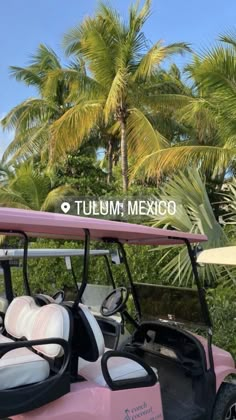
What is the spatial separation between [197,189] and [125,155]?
6.53m

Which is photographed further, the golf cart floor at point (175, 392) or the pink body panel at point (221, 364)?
the pink body panel at point (221, 364)

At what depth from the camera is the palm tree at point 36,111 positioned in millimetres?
18078

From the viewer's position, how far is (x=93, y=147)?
19.3 meters

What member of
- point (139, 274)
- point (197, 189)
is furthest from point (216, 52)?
point (139, 274)

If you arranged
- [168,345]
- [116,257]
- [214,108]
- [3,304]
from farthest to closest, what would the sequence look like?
1. [214,108]
2. [116,257]
3. [3,304]
4. [168,345]

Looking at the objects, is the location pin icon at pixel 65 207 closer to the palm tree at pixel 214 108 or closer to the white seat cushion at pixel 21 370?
the palm tree at pixel 214 108

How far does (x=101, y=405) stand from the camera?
267 cm

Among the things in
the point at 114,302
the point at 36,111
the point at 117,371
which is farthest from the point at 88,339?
the point at 36,111

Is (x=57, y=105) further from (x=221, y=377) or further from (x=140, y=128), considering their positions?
(x=221, y=377)

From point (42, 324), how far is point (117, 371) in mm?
541

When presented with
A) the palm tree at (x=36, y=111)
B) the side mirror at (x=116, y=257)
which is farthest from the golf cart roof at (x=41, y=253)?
the palm tree at (x=36, y=111)

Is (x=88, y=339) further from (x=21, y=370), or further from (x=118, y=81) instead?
(x=118, y=81)

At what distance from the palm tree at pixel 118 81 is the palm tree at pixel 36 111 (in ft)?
13.0

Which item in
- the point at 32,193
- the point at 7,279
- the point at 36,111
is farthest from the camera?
the point at 36,111
